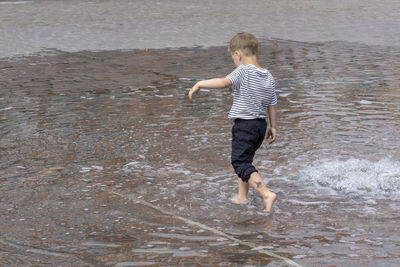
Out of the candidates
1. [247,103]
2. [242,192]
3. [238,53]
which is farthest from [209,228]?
[238,53]

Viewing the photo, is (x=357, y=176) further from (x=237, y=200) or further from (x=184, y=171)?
(x=184, y=171)

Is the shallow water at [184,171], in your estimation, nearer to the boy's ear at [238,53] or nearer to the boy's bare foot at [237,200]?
the boy's bare foot at [237,200]

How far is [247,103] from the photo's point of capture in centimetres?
518

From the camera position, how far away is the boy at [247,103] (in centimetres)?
510

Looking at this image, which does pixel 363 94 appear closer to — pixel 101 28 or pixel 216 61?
pixel 216 61

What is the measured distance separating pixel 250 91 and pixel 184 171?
1092mm

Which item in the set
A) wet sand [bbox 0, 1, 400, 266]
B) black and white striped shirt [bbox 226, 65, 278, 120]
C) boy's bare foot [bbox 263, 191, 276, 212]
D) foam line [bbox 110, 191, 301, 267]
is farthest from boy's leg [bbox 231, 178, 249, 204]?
foam line [bbox 110, 191, 301, 267]

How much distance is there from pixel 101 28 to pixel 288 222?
43.8 ft

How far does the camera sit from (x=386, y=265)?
388 cm

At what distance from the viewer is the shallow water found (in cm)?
423

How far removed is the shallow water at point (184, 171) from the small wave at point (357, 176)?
1 centimetres

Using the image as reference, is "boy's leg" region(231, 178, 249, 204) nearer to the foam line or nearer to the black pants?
the black pants

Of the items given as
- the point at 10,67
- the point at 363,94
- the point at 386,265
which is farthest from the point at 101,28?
the point at 386,265

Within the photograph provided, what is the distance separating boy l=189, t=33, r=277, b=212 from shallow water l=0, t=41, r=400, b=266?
0.24m
